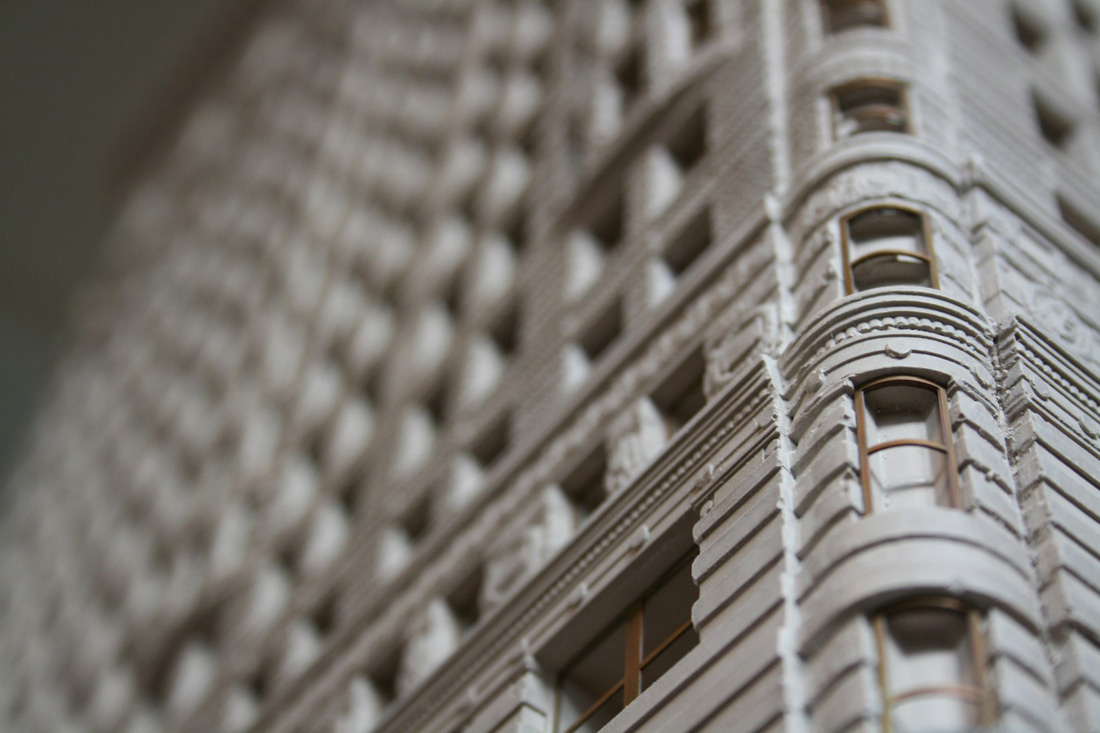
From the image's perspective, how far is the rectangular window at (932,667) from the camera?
13914mm

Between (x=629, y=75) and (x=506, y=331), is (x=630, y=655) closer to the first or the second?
(x=506, y=331)

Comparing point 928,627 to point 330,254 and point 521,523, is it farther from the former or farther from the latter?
point 330,254

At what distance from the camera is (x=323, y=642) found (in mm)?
32219

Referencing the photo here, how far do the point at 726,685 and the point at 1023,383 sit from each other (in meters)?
5.67

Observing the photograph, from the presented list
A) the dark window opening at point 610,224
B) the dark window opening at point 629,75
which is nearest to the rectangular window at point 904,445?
the dark window opening at point 610,224

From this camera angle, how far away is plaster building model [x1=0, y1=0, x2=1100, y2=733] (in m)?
16.0

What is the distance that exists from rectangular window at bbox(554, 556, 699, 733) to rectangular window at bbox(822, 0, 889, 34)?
12.6 metres

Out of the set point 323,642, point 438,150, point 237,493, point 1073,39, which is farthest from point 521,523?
point 438,150

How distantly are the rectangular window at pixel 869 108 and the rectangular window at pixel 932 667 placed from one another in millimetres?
11251

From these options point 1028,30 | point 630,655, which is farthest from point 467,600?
point 1028,30

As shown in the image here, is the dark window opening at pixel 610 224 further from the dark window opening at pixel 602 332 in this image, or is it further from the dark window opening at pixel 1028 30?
the dark window opening at pixel 1028 30

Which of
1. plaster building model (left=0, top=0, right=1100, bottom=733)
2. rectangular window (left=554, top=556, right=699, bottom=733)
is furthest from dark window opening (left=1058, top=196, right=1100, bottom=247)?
rectangular window (left=554, top=556, right=699, bottom=733)

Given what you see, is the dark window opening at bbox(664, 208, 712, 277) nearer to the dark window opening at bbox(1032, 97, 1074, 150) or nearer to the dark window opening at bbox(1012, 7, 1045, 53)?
the dark window opening at bbox(1032, 97, 1074, 150)

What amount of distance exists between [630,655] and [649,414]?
16.5ft
